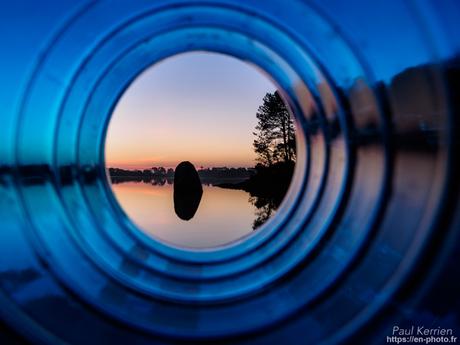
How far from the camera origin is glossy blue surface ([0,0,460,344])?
123 centimetres

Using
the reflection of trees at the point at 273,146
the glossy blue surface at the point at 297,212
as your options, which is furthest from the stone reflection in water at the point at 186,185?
the glossy blue surface at the point at 297,212

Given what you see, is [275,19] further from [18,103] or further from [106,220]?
[106,220]

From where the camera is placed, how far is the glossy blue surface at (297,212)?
1232 millimetres

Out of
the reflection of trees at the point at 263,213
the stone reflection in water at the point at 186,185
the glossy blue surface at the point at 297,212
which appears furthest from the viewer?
the stone reflection in water at the point at 186,185

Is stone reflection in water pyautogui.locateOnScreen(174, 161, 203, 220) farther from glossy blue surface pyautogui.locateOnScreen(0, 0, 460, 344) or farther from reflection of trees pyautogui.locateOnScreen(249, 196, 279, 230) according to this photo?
glossy blue surface pyautogui.locateOnScreen(0, 0, 460, 344)

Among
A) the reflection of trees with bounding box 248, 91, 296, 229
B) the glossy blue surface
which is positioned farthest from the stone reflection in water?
the glossy blue surface

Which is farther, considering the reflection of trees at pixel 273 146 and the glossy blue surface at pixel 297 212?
the reflection of trees at pixel 273 146

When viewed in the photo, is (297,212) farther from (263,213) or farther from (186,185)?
(186,185)

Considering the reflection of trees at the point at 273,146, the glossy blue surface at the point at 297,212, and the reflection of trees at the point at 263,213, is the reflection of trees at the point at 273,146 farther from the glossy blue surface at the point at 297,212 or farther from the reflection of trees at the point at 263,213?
the glossy blue surface at the point at 297,212

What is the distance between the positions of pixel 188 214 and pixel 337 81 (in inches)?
501

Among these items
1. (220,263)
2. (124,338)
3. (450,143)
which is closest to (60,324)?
(124,338)

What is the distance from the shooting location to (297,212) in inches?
86.2

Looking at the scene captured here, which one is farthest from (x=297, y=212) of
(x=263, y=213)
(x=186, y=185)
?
(x=186, y=185)

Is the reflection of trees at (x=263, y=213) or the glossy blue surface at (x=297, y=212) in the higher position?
the glossy blue surface at (x=297, y=212)
